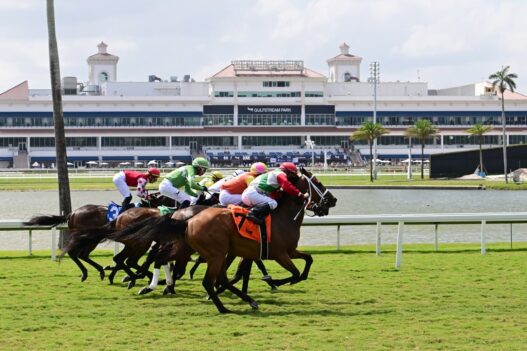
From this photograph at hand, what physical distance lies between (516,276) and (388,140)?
93565 mm

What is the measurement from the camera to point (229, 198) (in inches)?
467

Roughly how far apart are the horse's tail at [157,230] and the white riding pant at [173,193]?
5.42 feet

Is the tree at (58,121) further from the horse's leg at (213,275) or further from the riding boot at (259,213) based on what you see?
the horse's leg at (213,275)

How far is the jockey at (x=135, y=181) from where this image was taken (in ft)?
42.8

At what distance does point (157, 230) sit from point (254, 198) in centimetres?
122

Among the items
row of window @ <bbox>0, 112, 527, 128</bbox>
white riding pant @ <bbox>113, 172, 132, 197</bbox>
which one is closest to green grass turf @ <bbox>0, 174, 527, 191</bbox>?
Answer: row of window @ <bbox>0, 112, 527, 128</bbox>

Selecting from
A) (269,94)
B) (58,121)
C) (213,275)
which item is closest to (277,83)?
(269,94)

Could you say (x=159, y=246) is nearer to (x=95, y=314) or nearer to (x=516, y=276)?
(x=95, y=314)

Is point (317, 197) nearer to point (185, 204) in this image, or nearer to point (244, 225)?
point (244, 225)

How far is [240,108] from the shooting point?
106 meters

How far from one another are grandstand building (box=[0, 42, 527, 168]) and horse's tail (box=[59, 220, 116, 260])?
8780cm

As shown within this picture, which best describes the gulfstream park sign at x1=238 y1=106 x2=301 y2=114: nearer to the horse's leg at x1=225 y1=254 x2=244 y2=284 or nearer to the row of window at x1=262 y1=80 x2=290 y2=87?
the row of window at x1=262 y1=80 x2=290 y2=87

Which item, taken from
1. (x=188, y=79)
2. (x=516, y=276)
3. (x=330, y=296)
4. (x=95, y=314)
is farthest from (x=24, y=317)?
(x=188, y=79)

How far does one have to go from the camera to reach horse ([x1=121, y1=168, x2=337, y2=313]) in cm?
1012
